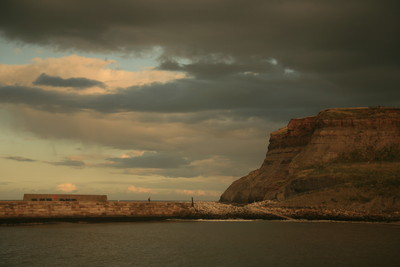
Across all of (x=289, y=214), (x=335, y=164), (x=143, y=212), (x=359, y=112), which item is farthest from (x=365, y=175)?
(x=143, y=212)

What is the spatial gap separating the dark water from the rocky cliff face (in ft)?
102

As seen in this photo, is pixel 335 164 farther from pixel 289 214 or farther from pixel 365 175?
pixel 289 214

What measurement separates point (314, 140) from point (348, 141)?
8.33 m

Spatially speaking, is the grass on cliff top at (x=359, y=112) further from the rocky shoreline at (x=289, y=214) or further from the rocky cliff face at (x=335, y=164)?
the rocky shoreline at (x=289, y=214)

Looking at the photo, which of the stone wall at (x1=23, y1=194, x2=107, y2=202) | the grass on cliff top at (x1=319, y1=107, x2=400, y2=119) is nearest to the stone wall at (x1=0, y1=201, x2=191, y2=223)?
the stone wall at (x1=23, y1=194, x2=107, y2=202)

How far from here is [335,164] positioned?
4245 inches

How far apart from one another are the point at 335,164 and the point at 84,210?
201 ft

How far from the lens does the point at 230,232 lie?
5969 centimetres

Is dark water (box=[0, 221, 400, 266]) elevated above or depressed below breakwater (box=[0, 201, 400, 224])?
below

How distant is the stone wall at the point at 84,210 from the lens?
62.2 metres

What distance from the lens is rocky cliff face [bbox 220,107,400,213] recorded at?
92438mm

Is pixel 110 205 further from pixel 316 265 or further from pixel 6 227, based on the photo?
pixel 316 265

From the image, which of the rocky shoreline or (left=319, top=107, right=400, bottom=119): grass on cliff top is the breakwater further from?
(left=319, top=107, right=400, bottom=119): grass on cliff top

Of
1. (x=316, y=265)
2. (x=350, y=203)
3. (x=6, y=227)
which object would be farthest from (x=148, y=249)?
(x=350, y=203)
